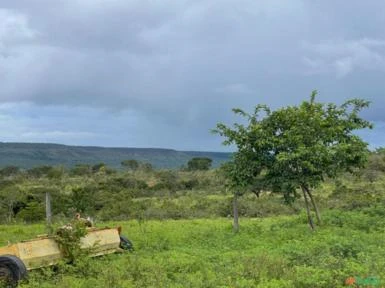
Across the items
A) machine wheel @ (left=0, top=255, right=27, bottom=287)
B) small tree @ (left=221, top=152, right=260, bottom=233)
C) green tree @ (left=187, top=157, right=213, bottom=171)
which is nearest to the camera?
machine wheel @ (left=0, top=255, right=27, bottom=287)

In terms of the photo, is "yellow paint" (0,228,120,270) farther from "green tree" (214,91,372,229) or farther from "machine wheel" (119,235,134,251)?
"green tree" (214,91,372,229)

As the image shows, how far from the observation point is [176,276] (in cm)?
1175

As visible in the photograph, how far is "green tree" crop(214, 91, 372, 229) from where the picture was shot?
19234mm

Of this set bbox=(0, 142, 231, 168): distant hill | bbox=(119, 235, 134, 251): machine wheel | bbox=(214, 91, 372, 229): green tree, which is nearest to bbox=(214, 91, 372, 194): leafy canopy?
bbox=(214, 91, 372, 229): green tree

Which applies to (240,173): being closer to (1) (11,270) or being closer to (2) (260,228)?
(2) (260,228)

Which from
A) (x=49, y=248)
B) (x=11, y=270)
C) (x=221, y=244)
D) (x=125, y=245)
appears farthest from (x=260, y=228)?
(x=11, y=270)

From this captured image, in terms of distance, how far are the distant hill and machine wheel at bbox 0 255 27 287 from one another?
107m

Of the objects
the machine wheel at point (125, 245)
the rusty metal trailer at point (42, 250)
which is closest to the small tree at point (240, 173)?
the machine wheel at point (125, 245)

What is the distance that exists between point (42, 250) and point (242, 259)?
490 centimetres

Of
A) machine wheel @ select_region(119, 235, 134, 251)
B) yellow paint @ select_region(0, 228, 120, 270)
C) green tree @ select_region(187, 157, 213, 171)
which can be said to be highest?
green tree @ select_region(187, 157, 213, 171)

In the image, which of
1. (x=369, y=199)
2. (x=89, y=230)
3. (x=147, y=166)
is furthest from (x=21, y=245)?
(x=147, y=166)

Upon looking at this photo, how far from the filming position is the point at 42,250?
44.8ft

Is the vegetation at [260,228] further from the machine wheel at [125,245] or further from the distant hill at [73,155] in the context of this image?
the distant hill at [73,155]

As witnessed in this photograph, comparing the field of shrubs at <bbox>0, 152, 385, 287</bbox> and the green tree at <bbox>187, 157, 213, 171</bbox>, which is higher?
the green tree at <bbox>187, 157, 213, 171</bbox>
